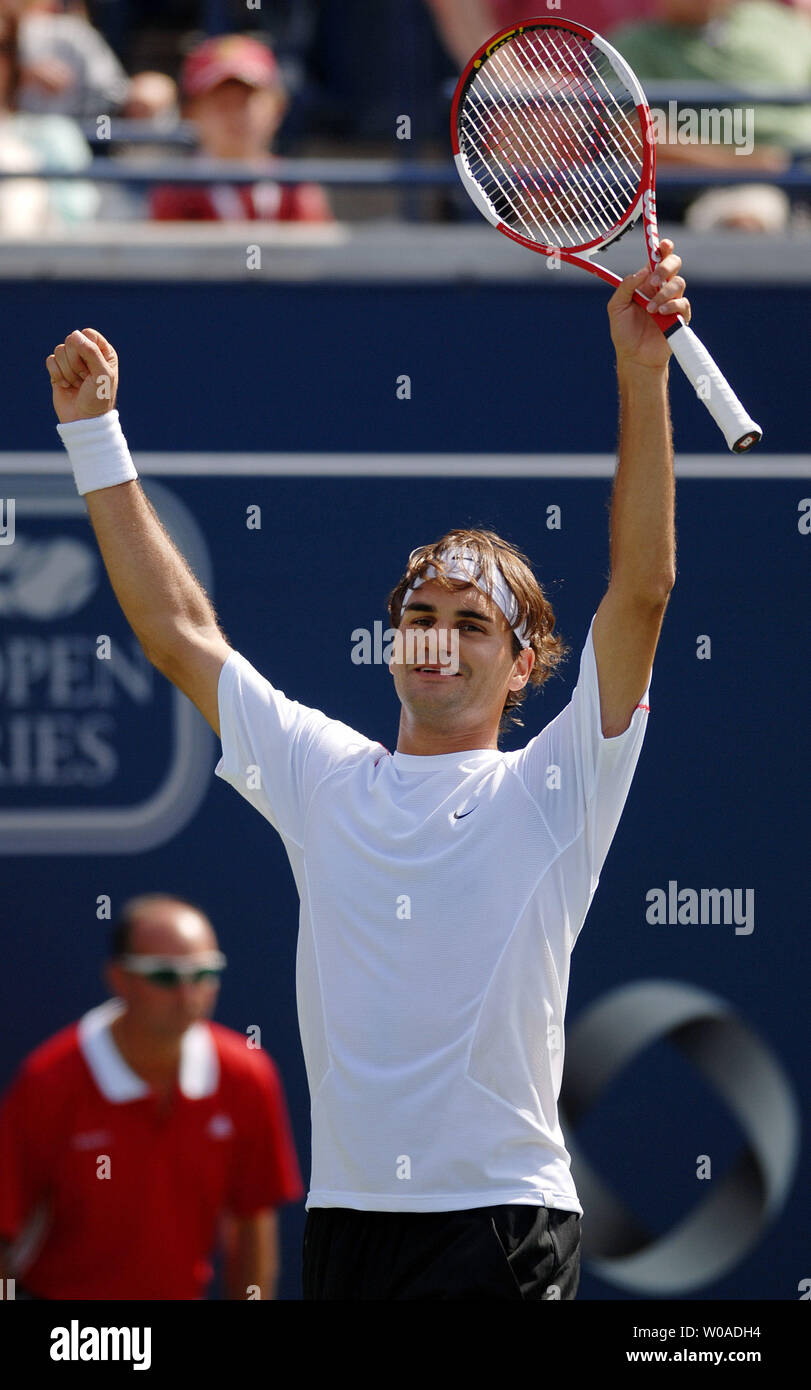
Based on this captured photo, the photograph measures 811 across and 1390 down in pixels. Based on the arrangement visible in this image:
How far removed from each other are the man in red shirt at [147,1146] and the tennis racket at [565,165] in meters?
1.66

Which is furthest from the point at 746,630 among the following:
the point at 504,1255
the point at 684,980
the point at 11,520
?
the point at 504,1255

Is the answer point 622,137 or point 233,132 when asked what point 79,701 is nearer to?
point 622,137

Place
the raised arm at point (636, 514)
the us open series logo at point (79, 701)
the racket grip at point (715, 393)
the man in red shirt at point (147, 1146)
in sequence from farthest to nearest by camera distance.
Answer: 1. the us open series logo at point (79, 701)
2. the man in red shirt at point (147, 1146)
3. the raised arm at point (636, 514)
4. the racket grip at point (715, 393)

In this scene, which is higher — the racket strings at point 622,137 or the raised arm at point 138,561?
the racket strings at point 622,137

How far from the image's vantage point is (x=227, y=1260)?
11.5 ft

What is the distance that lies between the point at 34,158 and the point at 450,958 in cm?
305

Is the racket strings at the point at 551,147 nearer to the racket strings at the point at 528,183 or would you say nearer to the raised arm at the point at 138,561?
the racket strings at the point at 528,183

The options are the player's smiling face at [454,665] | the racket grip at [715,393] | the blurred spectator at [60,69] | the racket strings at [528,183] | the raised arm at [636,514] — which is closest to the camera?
the racket grip at [715,393]

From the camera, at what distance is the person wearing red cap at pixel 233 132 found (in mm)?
4344

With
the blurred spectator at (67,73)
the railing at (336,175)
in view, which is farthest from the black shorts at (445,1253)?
the blurred spectator at (67,73)

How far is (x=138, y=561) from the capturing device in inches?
96.3

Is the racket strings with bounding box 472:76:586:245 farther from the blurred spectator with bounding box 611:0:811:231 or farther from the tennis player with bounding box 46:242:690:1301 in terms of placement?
the blurred spectator with bounding box 611:0:811:231

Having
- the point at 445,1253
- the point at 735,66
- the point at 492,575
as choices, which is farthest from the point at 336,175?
the point at 445,1253
